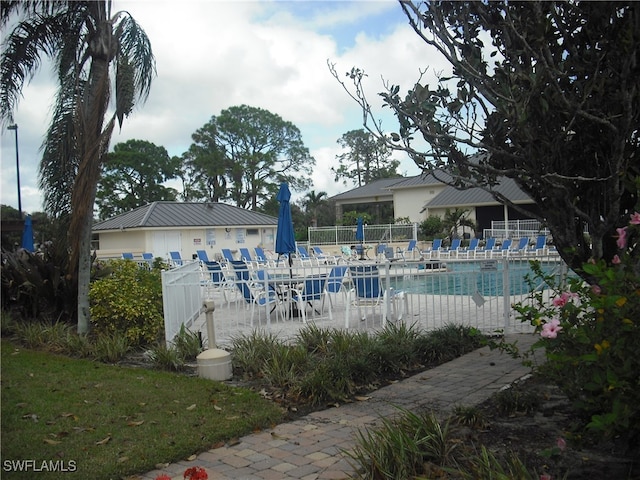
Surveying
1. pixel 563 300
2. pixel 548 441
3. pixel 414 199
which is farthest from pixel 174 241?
pixel 563 300

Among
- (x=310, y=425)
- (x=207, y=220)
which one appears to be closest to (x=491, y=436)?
(x=310, y=425)

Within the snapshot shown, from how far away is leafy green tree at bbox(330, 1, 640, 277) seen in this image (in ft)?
13.4

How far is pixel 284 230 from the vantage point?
10836mm

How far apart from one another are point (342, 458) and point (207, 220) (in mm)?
30015

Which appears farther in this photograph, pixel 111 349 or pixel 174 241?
pixel 174 241

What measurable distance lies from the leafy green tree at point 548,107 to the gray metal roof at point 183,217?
26685mm

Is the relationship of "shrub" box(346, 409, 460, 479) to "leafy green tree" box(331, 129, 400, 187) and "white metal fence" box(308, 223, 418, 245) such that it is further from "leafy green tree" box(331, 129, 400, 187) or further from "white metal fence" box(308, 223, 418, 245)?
"leafy green tree" box(331, 129, 400, 187)

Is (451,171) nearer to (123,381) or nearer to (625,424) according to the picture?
(625,424)

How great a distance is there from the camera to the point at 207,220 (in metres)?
32.8
